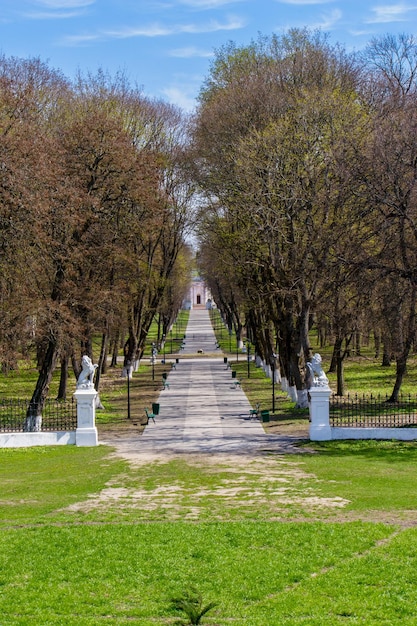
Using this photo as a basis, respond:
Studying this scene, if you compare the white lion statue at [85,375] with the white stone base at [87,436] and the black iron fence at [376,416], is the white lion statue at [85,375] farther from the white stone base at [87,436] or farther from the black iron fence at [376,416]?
the black iron fence at [376,416]

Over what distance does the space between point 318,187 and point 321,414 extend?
10986mm

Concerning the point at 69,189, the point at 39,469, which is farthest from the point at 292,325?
the point at 39,469

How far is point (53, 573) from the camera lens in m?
12.0

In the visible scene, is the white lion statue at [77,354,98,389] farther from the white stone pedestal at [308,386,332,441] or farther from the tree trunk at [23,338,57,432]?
the white stone pedestal at [308,386,332,441]

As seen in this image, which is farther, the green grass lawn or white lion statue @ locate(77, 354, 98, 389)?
white lion statue @ locate(77, 354, 98, 389)

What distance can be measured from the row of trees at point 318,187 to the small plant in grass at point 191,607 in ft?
55.9

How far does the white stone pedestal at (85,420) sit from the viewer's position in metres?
25.1

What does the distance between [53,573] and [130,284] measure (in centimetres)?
2863

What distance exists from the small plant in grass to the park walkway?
12.7 metres

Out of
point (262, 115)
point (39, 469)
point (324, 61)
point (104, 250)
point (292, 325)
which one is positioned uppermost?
point (324, 61)

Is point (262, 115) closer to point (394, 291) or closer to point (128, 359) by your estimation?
point (394, 291)

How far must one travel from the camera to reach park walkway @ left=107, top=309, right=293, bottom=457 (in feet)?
81.7

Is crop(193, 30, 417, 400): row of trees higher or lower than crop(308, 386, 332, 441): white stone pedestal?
higher

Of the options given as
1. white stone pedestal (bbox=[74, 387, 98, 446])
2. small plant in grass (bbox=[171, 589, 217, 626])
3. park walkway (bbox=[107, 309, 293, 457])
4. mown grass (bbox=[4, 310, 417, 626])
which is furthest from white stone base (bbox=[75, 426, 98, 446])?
small plant in grass (bbox=[171, 589, 217, 626])
